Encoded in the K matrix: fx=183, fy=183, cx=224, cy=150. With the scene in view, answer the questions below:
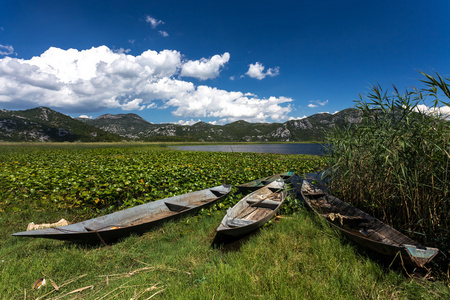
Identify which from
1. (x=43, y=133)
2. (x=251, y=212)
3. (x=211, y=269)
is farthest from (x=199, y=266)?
(x=43, y=133)

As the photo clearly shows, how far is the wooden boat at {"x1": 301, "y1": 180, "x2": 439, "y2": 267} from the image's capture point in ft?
11.0

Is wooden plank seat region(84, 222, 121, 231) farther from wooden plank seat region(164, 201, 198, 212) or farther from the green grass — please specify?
wooden plank seat region(164, 201, 198, 212)

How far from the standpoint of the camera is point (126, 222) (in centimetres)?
596

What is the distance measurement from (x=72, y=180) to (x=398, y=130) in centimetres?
1239

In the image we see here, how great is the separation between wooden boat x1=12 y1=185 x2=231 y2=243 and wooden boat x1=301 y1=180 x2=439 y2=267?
4364 mm

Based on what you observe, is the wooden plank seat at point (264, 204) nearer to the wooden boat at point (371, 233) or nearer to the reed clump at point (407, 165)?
the wooden boat at point (371, 233)

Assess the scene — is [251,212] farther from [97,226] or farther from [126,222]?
[97,226]

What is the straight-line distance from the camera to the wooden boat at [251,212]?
5036 mm

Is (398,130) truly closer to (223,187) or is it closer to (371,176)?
(371,176)

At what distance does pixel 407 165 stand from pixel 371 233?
203 centimetres

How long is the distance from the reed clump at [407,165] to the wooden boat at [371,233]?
1.39 ft

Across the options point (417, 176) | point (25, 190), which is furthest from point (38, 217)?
point (417, 176)

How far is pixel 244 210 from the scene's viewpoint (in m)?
7.27

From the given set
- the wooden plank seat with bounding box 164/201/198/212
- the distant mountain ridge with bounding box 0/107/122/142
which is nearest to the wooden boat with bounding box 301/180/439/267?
the wooden plank seat with bounding box 164/201/198/212
